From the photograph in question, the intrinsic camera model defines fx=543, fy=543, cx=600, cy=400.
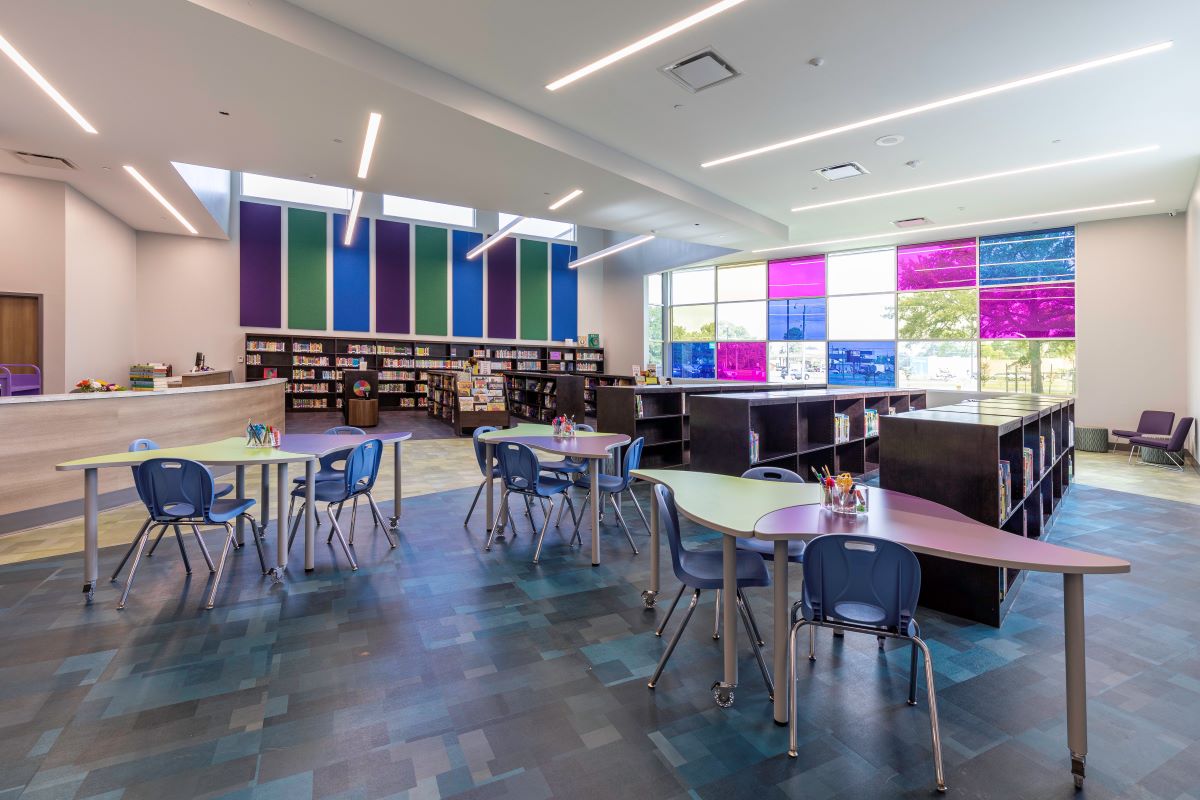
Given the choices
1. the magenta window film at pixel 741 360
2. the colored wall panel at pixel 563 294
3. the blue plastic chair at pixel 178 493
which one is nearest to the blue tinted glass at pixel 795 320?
the magenta window film at pixel 741 360

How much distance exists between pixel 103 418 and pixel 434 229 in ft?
37.9

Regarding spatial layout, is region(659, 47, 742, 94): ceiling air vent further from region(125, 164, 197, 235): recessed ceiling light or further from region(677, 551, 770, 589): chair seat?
region(125, 164, 197, 235): recessed ceiling light

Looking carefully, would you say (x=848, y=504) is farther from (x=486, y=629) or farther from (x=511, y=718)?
(x=486, y=629)

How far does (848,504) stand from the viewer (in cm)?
242

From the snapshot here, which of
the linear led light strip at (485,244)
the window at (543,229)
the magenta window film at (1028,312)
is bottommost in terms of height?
the magenta window film at (1028,312)

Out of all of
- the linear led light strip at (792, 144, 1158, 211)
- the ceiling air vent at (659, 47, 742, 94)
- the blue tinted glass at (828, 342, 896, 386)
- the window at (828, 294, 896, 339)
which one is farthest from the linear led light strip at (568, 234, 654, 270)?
the ceiling air vent at (659, 47, 742, 94)

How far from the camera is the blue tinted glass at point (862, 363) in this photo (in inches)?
456

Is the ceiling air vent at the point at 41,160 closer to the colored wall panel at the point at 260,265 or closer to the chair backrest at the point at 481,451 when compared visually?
the colored wall panel at the point at 260,265

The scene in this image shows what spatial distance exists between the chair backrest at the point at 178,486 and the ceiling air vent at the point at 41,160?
6379 millimetres

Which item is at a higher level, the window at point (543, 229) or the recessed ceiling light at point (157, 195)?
the window at point (543, 229)

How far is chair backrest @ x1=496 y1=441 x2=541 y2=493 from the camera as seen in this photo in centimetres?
408

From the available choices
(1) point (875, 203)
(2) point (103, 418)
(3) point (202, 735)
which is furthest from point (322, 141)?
(1) point (875, 203)

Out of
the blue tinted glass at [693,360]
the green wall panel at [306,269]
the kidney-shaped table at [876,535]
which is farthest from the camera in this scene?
the blue tinted glass at [693,360]

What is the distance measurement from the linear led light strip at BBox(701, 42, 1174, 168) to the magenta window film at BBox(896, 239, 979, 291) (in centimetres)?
644
